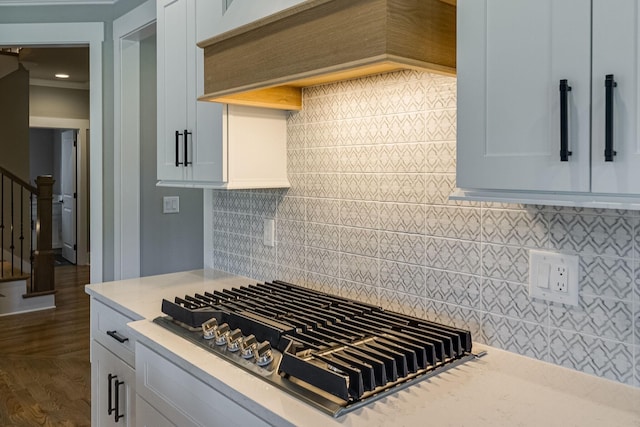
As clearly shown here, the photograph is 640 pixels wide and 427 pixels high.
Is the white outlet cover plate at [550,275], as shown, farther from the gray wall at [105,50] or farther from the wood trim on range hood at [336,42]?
the gray wall at [105,50]

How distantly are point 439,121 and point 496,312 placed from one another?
0.57 m

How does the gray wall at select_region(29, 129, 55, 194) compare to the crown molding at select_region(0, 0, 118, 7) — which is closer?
the crown molding at select_region(0, 0, 118, 7)

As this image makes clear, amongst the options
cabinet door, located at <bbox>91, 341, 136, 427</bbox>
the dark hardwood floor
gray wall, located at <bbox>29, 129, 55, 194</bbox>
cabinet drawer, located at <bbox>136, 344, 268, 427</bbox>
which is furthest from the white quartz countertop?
gray wall, located at <bbox>29, 129, 55, 194</bbox>

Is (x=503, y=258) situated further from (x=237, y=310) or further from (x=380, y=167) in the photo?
(x=237, y=310)

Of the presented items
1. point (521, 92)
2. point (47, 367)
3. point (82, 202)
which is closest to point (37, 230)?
point (47, 367)

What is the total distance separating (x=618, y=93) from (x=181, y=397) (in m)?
1.29

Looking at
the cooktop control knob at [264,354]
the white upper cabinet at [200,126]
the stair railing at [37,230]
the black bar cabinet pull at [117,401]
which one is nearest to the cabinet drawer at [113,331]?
the black bar cabinet pull at [117,401]

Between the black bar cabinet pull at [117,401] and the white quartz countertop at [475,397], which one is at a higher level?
the white quartz countertop at [475,397]

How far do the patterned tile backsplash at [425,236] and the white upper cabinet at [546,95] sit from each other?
306 mm

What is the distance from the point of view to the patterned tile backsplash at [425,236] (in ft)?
4.20

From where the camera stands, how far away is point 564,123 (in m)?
1.02

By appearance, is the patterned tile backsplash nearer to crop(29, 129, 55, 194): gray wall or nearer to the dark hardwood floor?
the dark hardwood floor

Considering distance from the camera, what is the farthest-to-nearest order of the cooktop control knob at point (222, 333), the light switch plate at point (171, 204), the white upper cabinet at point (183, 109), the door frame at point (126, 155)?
the light switch plate at point (171, 204) → the door frame at point (126, 155) → the white upper cabinet at point (183, 109) → the cooktop control knob at point (222, 333)

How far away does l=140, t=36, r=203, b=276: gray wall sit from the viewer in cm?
348
